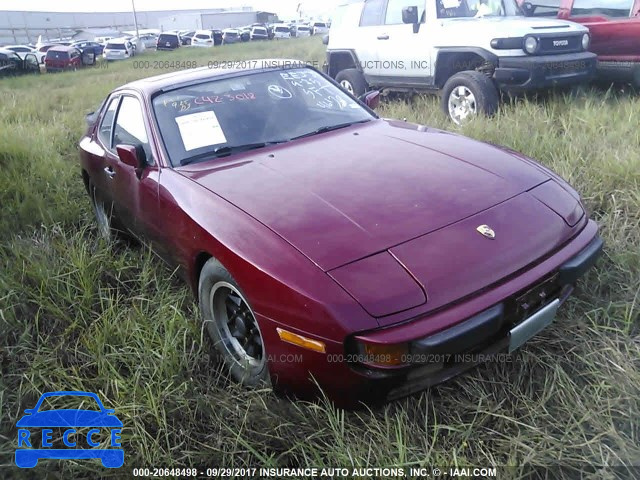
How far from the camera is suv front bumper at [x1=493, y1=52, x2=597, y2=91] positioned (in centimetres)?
506

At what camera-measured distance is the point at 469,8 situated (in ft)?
19.3

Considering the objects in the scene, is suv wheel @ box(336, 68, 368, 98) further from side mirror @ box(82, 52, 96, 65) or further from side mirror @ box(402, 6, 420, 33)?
side mirror @ box(82, 52, 96, 65)

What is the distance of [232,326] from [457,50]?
4588 millimetres

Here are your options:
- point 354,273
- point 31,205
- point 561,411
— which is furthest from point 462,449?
point 31,205

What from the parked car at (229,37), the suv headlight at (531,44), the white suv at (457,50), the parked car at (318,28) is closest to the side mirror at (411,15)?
the white suv at (457,50)

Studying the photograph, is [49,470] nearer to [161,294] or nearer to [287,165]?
[161,294]

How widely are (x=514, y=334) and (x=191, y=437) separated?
4.38 ft

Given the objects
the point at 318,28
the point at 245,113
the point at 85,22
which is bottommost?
the point at 245,113

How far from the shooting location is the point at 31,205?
4.07 m

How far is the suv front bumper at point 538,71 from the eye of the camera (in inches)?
199

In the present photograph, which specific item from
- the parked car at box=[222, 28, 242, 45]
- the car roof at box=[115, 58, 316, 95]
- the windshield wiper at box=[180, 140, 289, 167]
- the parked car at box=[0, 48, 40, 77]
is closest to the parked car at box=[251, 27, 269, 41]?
the parked car at box=[222, 28, 242, 45]

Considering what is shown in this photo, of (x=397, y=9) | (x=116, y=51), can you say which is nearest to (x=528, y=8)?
(x=397, y=9)

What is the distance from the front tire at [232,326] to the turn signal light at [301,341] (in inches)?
6.8

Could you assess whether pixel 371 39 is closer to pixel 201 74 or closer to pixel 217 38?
pixel 201 74
